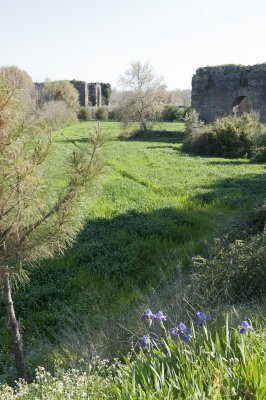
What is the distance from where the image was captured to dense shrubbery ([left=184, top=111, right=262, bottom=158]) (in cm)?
2391

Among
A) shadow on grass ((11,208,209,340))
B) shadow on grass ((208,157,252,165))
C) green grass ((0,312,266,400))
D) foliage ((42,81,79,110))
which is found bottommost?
shadow on grass ((11,208,209,340))

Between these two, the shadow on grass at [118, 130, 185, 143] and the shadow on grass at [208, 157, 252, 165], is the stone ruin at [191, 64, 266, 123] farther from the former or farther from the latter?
the shadow on grass at [208, 157, 252, 165]

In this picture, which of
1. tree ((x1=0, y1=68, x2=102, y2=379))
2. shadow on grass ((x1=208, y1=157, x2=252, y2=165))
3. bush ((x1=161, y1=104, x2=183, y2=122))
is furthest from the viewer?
bush ((x1=161, y1=104, x2=183, y2=122))

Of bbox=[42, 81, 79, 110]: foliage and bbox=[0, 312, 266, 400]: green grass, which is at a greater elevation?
bbox=[42, 81, 79, 110]: foliage

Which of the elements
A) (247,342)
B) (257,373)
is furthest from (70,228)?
(257,373)

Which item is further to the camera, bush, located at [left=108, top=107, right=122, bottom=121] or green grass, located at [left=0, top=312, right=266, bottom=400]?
bush, located at [left=108, top=107, right=122, bottom=121]

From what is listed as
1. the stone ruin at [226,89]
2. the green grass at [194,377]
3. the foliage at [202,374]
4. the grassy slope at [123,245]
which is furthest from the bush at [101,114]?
the foliage at [202,374]

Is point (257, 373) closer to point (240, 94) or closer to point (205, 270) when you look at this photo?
point (205, 270)

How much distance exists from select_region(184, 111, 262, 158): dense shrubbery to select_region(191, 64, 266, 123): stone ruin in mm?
6279

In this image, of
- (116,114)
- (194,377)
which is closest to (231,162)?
(194,377)

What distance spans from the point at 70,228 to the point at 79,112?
53.7 metres

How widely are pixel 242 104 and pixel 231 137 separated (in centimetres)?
1601

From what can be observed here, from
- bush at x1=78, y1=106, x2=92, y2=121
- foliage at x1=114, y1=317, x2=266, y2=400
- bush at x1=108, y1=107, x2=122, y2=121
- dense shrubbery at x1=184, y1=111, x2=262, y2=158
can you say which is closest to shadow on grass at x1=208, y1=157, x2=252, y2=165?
dense shrubbery at x1=184, y1=111, x2=262, y2=158

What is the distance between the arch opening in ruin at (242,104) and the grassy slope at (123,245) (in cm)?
1605
